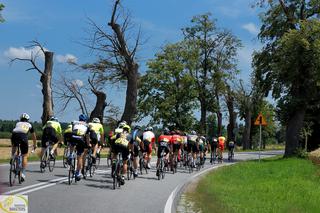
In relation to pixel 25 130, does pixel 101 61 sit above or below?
above

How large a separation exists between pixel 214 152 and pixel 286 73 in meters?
8.23

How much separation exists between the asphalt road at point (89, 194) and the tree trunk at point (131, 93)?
13820 mm

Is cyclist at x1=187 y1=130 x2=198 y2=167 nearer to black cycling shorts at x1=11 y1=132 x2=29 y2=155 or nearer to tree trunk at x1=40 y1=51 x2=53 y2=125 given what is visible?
black cycling shorts at x1=11 y1=132 x2=29 y2=155

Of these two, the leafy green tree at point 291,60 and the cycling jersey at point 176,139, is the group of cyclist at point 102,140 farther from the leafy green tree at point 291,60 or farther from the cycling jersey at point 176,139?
the leafy green tree at point 291,60

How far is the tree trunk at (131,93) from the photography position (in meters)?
31.2

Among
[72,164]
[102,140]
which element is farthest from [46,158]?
[72,164]

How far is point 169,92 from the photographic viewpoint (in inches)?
2594

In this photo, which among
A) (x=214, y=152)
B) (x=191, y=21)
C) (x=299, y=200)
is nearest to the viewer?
(x=299, y=200)

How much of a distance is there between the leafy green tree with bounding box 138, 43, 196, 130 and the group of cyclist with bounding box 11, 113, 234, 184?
38342 millimetres

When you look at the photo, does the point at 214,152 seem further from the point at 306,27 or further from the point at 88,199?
the point at 88,199

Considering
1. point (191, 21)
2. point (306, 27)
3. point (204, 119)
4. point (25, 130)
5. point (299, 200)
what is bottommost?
point (299, 200)

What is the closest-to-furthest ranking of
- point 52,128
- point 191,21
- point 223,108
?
point 52,128, point 191,21, point 223,108

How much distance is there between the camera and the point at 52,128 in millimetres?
18250

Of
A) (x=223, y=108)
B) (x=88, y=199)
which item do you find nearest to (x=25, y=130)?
(x=88, y=199)
